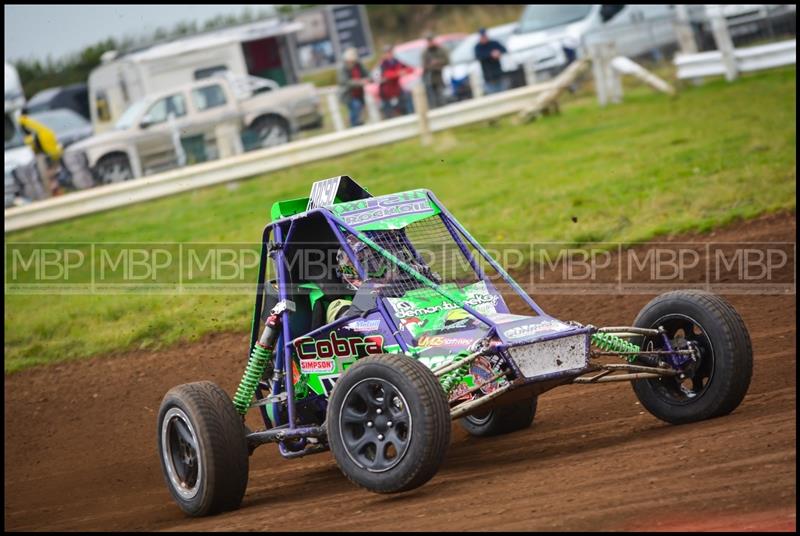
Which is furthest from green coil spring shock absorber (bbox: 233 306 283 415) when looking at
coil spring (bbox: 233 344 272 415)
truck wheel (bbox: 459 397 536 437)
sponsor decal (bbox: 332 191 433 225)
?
truck wheel (bbox: 459 397 536 437)

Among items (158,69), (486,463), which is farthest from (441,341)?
(158,69)

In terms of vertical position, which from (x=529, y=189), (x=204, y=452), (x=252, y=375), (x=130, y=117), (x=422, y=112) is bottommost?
(x=204, y=452)

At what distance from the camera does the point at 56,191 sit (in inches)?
779

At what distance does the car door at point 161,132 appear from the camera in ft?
66.1

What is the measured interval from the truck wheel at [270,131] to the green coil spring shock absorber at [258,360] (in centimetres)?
1357

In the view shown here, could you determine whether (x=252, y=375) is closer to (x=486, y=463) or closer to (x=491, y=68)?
(x=486, y=463)

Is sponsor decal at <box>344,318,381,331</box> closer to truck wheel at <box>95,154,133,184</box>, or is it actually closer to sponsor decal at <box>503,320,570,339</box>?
sponsor decal at <box>503,320,570,339</box>

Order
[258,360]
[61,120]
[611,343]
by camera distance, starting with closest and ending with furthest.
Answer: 1. [611,343]
2. [258,360]
3. [61,120]

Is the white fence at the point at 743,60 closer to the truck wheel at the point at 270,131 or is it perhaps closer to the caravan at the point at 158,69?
the truck wheel at the point at 270,131

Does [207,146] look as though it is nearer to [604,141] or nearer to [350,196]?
[604,141]

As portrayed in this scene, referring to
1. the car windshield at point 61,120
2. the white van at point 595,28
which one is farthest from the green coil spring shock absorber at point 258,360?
the car windshield at point 61,120

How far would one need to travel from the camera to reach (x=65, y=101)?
29328mm

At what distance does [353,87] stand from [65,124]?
7.34 metres

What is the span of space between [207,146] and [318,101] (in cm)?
284
